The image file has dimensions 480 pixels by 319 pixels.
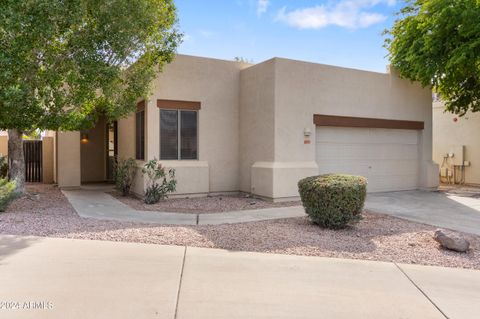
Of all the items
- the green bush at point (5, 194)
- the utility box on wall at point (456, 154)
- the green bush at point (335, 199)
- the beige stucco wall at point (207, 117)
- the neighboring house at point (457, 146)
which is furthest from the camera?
the utility box on wall at point (456, 154)

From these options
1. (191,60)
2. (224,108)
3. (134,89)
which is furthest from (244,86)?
(134,89)

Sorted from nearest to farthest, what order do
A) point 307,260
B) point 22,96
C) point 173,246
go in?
point 307,260 < point 173,246 < point 22,96

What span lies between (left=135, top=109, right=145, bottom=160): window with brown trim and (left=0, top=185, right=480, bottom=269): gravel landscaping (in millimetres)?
4108

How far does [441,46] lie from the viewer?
12.6 m

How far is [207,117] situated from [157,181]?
2578 mm

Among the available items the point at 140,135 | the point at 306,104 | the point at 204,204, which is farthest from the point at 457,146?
the point at 140,135

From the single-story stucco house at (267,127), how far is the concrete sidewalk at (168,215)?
4.89ft

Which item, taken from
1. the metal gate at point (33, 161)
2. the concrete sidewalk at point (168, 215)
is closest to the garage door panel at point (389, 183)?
the concrete sidewalk at point (168, 215)

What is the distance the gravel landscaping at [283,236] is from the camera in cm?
610

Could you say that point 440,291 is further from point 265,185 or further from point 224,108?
point 224,108

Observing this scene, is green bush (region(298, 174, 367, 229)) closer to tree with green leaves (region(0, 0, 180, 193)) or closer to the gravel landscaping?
the gravel landscaping

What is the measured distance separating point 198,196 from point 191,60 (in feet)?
13.9

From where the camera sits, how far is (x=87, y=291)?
4.28 metres

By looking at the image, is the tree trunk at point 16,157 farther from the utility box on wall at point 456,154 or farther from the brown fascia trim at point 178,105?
the utility box on wall at point 456,154
